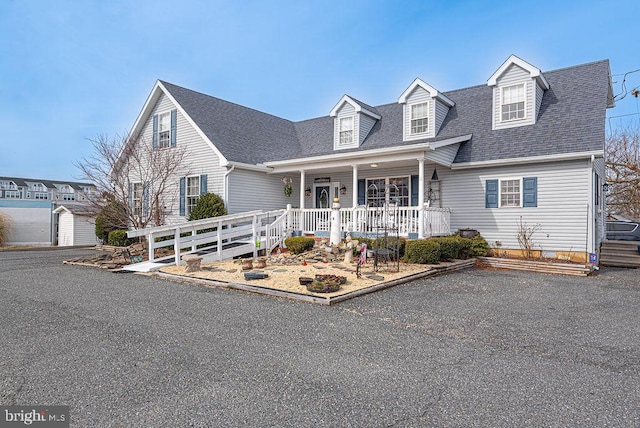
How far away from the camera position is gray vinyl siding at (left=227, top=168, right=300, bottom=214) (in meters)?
14.3

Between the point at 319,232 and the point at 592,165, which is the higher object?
the point at 592,165

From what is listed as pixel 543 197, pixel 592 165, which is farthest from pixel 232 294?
pixel 592 165

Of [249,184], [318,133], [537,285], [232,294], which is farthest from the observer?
[318,133]

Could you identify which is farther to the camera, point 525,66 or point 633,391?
point 525,66

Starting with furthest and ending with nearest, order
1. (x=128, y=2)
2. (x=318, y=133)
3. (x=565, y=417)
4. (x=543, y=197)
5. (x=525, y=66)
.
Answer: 1. (x=318, y=133)
2. (x=525, y=66)
3. (x=543, y=197)
4. (x=128, y=2)
5. (x=565, y=417)

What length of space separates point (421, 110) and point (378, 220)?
17.8 ft

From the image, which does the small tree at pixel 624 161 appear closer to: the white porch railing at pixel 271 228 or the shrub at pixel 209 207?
the white porch railing at pixel 271 228

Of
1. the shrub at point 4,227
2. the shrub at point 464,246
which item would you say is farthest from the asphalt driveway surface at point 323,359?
the shrub at point 4,227

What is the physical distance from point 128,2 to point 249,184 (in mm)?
6974

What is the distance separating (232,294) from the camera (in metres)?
7.17

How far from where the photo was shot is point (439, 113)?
14625 millimetres

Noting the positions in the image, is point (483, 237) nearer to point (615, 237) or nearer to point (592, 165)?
point (592, 165)

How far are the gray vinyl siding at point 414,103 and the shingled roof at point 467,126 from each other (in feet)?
1.50

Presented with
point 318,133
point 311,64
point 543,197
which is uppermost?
point 311,64
